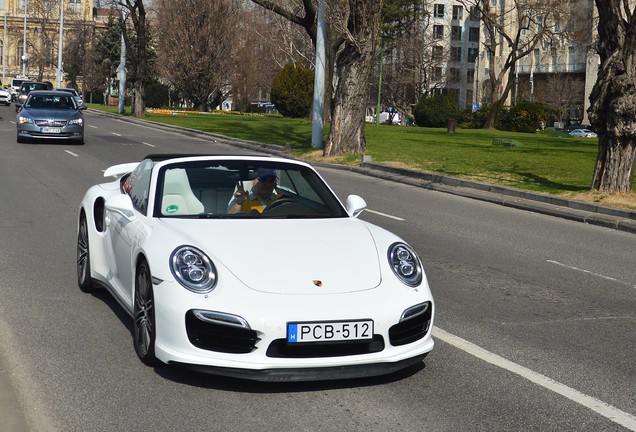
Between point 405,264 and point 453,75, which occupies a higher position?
point 453,75

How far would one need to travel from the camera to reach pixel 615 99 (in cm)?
1773

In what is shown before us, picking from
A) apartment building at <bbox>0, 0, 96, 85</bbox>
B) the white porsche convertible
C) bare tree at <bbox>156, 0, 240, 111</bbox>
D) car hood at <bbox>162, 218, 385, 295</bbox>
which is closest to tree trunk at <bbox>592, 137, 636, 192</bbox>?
the white porsche convertible

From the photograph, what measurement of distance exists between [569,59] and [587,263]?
289 feet

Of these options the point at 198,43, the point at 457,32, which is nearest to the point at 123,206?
the point at 198,43

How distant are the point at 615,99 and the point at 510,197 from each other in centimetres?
280

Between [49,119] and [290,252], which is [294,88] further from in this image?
[290,252]

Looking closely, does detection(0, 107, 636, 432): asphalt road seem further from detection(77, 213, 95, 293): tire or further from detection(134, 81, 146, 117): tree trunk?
detection(134, 81, 146, 117): tree trunk

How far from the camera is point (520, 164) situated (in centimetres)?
2602

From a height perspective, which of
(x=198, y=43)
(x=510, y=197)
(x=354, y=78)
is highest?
(x=198, y=43)

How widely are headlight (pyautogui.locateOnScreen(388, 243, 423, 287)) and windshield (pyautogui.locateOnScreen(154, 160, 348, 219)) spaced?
0.86 metres

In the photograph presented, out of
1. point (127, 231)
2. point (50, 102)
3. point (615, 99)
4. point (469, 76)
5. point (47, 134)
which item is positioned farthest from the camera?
point (469, 76)

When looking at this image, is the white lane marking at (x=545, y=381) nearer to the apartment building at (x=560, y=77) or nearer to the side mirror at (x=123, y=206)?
the side mirror at (x=123, y=206)

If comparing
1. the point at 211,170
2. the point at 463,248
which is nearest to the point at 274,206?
the point at 211,170

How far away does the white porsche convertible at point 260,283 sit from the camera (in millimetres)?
5562
